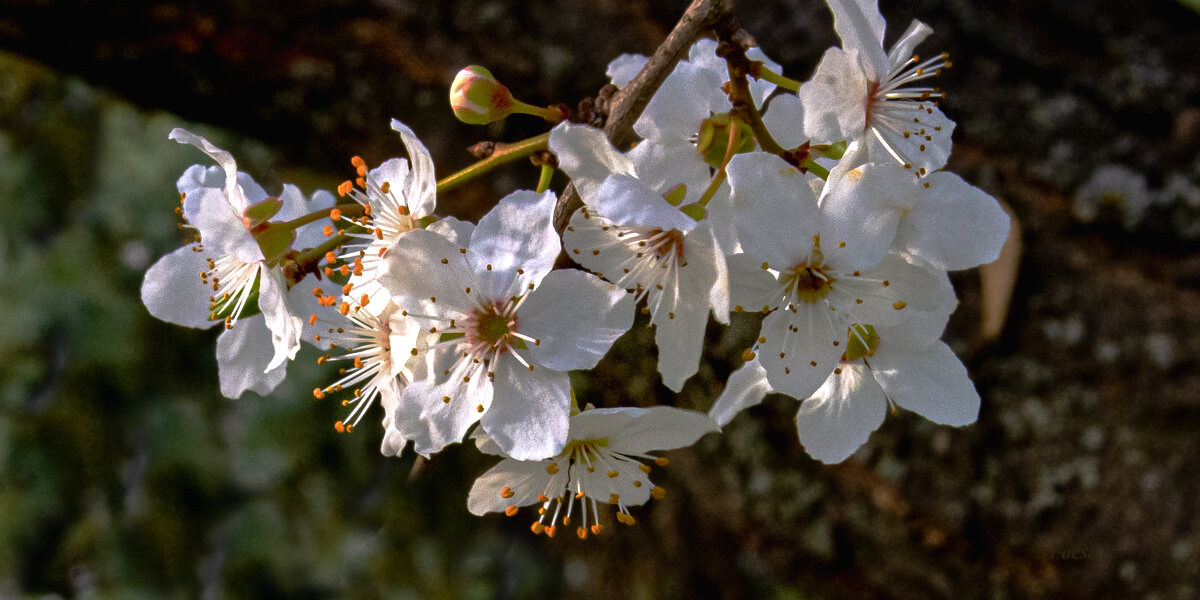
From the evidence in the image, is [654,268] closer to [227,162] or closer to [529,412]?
[529,412]

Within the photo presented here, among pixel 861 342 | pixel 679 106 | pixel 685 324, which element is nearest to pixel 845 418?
pixel 861 342

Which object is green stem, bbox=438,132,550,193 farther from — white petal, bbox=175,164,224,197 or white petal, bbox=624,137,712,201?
white petal, bbox=175,164,224,197

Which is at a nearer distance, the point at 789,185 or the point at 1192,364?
the point at 789,185

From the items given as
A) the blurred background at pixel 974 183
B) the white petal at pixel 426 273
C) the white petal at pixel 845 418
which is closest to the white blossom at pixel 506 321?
the white petal at pixel 426 273

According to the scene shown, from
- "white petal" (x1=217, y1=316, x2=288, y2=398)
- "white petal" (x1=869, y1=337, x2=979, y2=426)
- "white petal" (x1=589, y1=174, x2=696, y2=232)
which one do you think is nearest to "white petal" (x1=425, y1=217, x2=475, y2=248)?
"white petal" (x1=589, y1=174, x2=696, y2=232)

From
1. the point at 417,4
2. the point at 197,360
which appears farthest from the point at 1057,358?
the point at 197,360

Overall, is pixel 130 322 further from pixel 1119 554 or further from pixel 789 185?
pixel 1119 554
